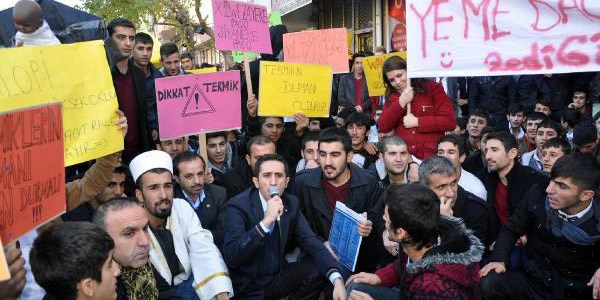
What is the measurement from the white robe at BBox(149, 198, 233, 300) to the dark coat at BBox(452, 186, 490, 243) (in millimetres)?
1830

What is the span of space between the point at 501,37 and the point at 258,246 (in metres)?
2.59

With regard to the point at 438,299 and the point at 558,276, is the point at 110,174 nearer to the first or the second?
the point at 438,299

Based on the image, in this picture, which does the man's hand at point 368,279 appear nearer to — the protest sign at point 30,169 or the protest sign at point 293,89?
the protest sign at point 30,169

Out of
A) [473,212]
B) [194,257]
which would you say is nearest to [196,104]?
[194,257]

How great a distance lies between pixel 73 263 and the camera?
240 centimetres

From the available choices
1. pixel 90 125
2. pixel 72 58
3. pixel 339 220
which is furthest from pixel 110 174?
pixel 339 220

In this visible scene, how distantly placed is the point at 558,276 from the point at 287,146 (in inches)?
129

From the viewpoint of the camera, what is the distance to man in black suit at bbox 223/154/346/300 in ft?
13.4

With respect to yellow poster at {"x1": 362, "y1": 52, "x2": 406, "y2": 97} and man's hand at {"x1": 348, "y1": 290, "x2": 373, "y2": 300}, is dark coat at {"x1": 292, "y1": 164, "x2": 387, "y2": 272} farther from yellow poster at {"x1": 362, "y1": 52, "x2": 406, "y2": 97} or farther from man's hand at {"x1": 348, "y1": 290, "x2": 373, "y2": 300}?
yellow poster at {"x1": 362, "y1": 52, "x2": 406, "y2": 97}

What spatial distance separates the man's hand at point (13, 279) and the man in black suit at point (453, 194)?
2.74m

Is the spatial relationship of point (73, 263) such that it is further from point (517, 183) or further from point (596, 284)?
point (517, 183)

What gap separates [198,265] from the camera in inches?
152

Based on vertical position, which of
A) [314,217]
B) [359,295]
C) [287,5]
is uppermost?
[287,5]

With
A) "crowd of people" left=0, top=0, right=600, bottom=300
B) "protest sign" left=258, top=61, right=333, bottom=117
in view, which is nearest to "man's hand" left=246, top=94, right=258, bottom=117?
"crowd of people" left=0, top=0, right=600, bottom=300
